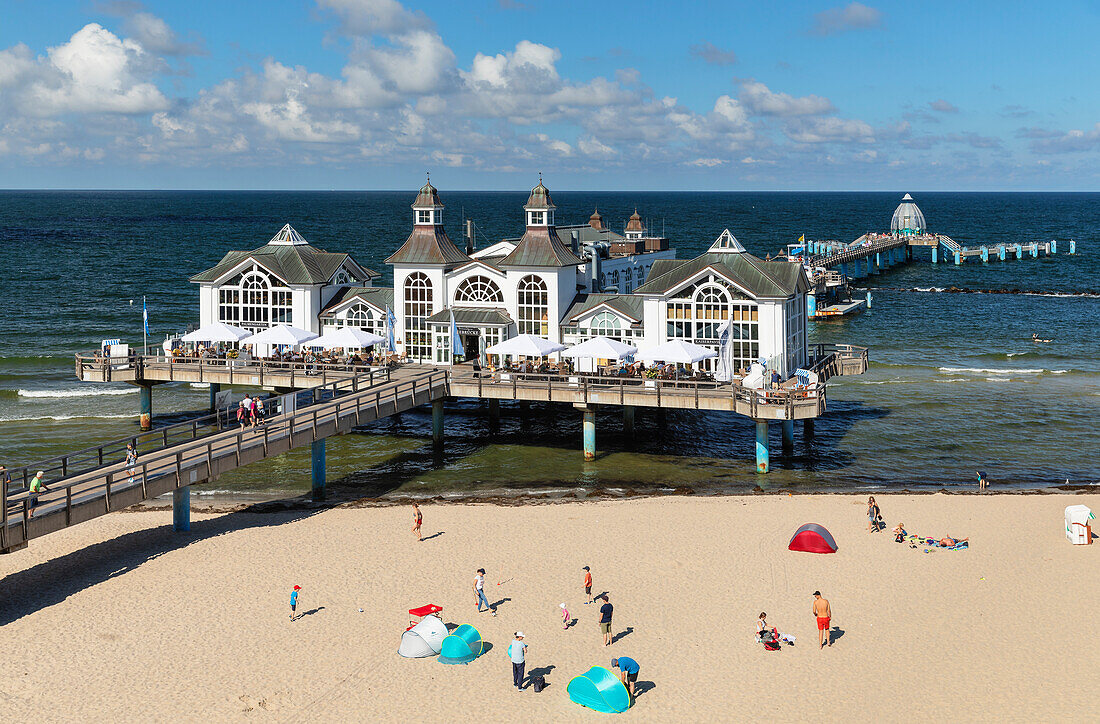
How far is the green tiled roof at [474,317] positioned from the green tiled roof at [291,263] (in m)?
6.16

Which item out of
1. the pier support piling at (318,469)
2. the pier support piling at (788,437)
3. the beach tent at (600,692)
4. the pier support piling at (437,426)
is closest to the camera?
the beach tent at (600,692)

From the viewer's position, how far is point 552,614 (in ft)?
81.4

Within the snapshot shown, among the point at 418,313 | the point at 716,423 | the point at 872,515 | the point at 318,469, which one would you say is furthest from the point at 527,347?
the point at 872,515

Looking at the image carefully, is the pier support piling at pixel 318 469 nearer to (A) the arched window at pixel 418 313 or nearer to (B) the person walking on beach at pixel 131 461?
(B) the person walking on beach at pixel 131 461

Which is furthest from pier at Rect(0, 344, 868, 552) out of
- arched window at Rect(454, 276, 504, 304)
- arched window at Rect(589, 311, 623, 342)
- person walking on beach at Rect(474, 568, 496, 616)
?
person walking on beach at Rect(474, 568, 496, 616)

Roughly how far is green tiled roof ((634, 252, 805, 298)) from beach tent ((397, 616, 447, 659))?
2164 centimetres

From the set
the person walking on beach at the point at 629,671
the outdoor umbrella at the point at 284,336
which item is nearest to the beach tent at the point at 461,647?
the person walking on beach at the point at 629,671

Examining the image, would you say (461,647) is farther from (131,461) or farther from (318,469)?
(318,469)

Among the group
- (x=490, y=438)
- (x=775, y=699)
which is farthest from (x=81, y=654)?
(x=490, y=438)

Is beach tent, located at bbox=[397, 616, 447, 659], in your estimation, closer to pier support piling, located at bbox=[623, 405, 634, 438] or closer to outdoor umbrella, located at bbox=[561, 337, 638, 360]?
outdoor umbrella, located at bbox=[561, 337, 638, 360]

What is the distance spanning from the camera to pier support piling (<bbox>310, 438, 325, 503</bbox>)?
3612 cm

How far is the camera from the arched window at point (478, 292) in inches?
1800

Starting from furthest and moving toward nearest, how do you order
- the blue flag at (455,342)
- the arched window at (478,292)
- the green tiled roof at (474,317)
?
the arched window at (478,292) → the green tiled roof at (474,317) → the blue flag at (455,342)

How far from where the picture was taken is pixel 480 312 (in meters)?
45.5
